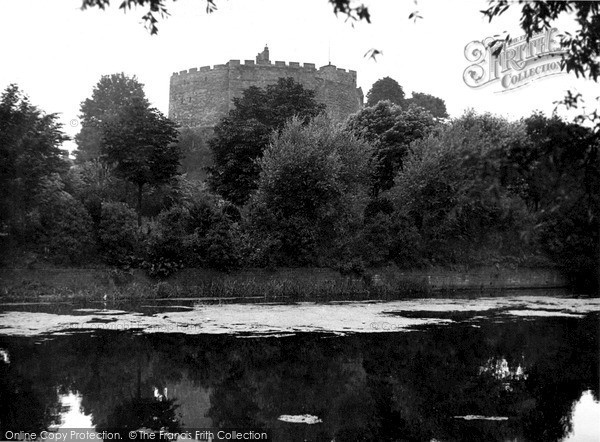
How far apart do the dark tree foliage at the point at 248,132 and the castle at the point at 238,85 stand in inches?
681

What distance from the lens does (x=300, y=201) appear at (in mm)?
30250

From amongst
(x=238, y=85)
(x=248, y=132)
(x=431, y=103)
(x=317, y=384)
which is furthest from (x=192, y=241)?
(x=431, y=103)

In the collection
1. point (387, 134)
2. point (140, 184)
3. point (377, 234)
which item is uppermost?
point (387, 134)

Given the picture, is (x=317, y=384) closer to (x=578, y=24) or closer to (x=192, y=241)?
(x=578, y=24)

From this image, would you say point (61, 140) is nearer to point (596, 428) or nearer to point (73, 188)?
point (73, 188)

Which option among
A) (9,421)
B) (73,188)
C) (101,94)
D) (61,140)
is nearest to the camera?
(9,421)

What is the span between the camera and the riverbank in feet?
81.0

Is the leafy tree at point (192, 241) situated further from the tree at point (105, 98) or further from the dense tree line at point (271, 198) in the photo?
the tree at point (105, 98)

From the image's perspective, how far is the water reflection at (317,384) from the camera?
7.85 metres

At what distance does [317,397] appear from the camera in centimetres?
926

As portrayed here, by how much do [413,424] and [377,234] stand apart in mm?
24591

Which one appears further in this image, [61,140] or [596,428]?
[61,140]

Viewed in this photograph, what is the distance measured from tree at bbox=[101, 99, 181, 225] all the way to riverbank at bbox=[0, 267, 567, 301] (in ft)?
14.9

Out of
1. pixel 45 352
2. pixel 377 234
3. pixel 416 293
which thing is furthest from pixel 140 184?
pixel 45 352
